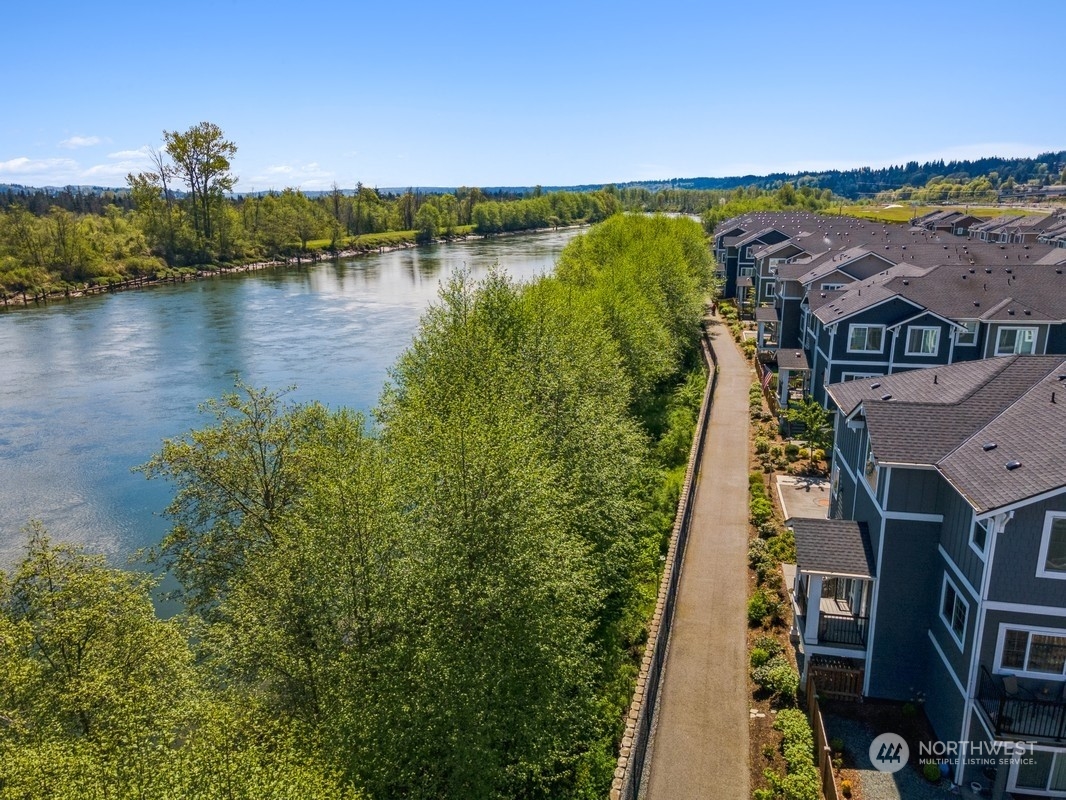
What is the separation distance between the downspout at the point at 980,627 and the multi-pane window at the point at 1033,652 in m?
0.49

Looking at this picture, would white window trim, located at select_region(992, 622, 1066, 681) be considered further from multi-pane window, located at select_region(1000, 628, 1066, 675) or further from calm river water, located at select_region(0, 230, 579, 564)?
calm river water, located at select_region(0, 230, 579, 564)

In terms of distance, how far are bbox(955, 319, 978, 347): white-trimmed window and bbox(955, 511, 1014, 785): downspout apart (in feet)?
71.8

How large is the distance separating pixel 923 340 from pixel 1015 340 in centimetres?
414

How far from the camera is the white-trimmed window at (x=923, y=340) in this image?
34.0 meters

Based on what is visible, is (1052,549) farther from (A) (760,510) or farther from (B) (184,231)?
(B) (184,231)

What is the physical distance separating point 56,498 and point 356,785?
28.4 metres

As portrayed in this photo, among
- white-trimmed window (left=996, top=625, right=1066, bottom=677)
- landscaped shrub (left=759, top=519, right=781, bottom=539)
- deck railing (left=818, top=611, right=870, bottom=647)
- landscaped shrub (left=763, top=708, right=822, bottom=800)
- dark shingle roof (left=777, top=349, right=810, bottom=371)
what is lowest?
landscaped shrub (left=763, top=708, right=822, bottom=800)

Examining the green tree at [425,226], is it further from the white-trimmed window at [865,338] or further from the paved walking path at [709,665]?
the paved walking path at [709,665]

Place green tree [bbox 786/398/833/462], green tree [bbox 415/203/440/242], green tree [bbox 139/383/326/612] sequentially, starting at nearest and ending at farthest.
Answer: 1. green tree [bbox 139/383/326/612]
2. green tree [bbox 786/398/833/462]
3. green tree [bbox 415/203/440/242]

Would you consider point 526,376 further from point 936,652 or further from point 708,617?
point 936,652

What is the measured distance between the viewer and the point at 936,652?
703 inches

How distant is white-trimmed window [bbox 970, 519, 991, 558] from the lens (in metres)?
15.3

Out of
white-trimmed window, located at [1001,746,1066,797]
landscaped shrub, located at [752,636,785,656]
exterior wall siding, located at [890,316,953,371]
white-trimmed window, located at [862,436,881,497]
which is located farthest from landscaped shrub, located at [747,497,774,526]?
white-trimmed window, located at [1001,746,1066,797]

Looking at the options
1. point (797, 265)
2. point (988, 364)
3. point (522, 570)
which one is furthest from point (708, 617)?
point (797, 265)
